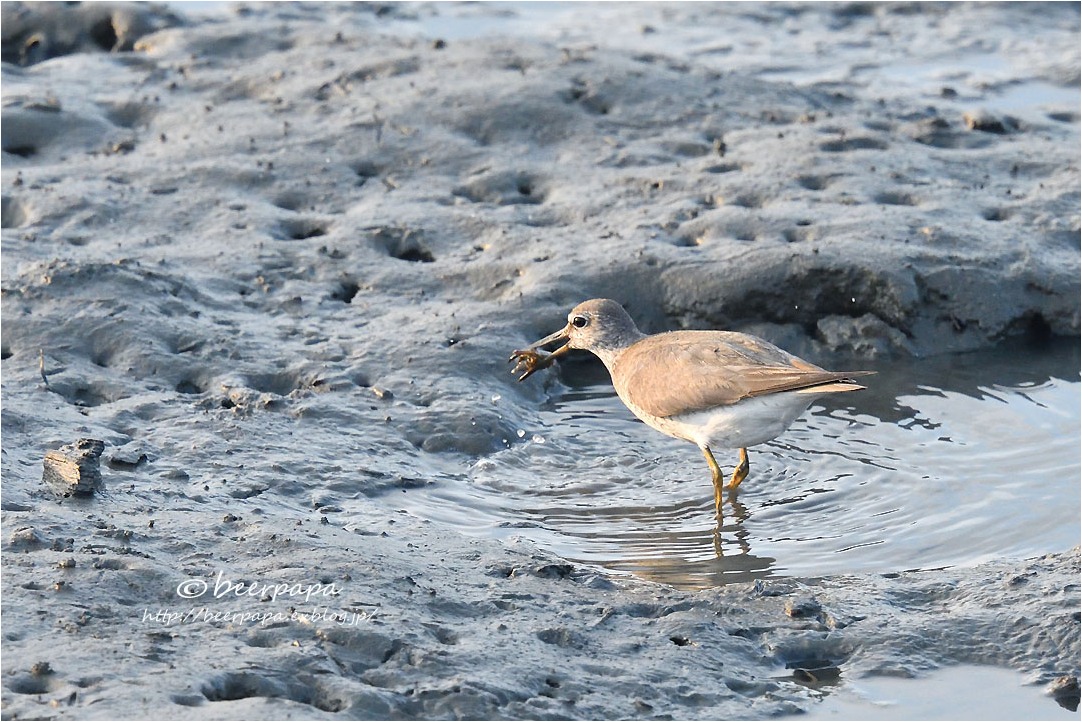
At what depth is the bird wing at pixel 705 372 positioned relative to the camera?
23.4ft

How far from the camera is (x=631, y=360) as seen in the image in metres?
8.02

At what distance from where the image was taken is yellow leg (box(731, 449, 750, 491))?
25.2 feet

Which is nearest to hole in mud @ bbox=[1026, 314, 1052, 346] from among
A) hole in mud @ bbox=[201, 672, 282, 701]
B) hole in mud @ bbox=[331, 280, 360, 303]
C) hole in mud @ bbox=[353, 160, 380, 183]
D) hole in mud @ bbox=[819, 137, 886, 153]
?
hole in mud @ bbox=[819, 137, 886, 153]

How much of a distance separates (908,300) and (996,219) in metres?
1.43

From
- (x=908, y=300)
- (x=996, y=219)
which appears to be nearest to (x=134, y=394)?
(x=908, y=300)

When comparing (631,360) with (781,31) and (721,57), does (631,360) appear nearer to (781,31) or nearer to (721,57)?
(721,57)

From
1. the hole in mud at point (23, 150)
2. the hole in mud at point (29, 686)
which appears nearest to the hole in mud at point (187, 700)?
the hole in mud at point (29, 686)

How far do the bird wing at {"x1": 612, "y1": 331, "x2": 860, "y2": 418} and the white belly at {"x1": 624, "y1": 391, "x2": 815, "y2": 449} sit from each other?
0.17 feet

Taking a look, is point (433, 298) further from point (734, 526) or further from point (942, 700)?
point (942, 700)

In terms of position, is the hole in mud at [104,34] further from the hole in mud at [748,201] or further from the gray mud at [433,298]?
the hole in mud at [748,201]

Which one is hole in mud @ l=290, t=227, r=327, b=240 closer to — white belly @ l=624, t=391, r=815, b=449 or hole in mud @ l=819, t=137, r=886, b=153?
white belly @ l=624, t=391, r=815, b=449

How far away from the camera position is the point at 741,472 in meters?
7.68

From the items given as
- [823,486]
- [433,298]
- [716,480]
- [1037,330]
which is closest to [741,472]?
[716,480]

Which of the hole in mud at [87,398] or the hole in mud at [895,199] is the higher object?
the hole in mud at [895,199]
